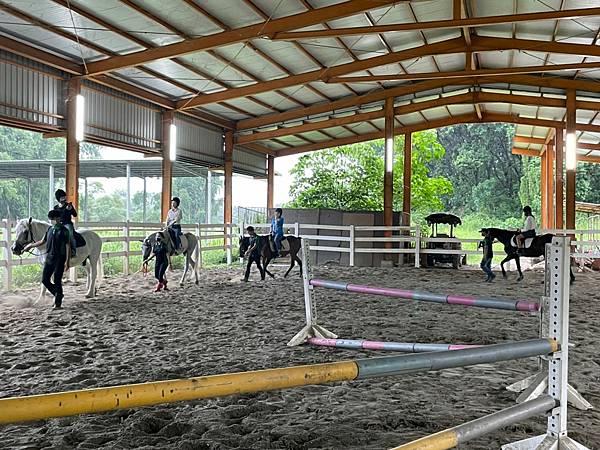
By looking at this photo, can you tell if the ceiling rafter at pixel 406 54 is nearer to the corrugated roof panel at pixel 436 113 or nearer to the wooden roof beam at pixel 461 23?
the wooden roof beam at pixel 461 23

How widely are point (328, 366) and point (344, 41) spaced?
1364cm

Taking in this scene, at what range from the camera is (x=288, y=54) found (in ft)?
49.0

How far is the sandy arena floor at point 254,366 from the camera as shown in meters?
3.40

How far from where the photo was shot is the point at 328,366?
202 cm

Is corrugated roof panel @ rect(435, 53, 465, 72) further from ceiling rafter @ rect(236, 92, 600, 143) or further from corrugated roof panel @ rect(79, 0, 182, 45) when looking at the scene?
corrugated roof panel @ rect(79, 0, 182, 45)

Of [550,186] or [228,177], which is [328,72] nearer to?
[228,177]

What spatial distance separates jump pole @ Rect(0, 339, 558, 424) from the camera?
56.0 inches

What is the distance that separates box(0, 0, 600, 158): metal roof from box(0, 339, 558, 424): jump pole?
10.0 metres

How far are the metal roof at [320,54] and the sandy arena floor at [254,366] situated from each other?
220 inches

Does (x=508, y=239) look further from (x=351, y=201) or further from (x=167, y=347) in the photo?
(x=351, y=201)

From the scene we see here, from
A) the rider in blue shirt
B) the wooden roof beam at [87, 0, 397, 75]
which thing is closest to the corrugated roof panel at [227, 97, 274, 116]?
the wooden roof beam at [87, 0, 397, 75]

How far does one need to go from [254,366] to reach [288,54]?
11.5 meters

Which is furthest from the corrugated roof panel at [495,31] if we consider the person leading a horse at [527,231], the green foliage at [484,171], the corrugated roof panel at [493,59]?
the green foliage at [484,171]

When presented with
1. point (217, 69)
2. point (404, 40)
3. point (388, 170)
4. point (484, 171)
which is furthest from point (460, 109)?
point (484, 171)
